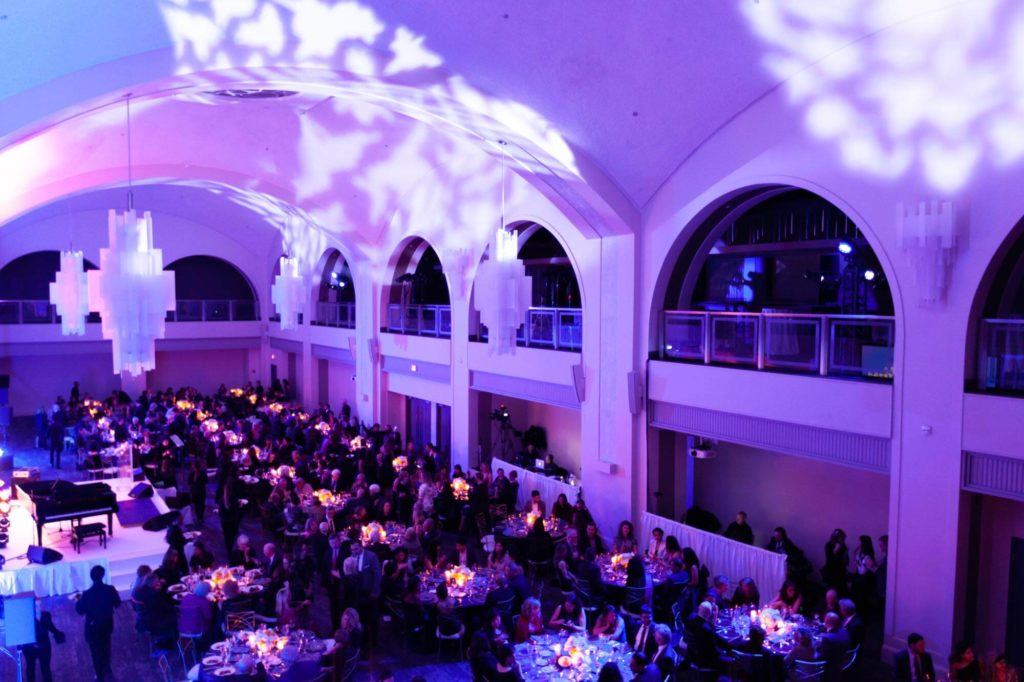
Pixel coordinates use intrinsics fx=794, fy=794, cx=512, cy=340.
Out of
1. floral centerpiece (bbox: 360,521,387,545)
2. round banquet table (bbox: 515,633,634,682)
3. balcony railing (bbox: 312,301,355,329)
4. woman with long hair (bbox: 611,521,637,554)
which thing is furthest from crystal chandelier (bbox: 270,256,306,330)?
round banquet table (bbox: 515,633,634,682)

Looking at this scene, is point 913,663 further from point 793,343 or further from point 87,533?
point 87,533

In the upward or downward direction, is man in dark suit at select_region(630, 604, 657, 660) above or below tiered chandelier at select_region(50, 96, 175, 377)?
below

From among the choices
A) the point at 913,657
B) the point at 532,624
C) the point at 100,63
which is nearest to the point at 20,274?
the point at 100,63

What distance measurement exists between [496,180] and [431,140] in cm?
155

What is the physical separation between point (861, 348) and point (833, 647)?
3.74 m

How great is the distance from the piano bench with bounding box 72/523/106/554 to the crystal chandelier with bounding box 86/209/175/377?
17.1 feet

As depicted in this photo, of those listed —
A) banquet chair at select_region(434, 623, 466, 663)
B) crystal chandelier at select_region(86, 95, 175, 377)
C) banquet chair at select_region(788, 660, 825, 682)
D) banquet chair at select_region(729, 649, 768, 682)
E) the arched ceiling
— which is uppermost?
the arched ceiling

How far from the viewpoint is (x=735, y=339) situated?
11680 millimetres

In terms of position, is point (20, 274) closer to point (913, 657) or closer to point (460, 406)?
point (460, 406)

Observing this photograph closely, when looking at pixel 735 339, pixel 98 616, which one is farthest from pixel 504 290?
pixel 98 616

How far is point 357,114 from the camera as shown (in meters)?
15.1

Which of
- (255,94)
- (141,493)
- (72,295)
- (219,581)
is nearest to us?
(219,581)

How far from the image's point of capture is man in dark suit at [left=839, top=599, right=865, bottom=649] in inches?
335

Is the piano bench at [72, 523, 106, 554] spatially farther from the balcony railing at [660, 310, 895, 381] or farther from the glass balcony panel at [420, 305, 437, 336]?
the balcony railing at [660, 310, 895, 381]
